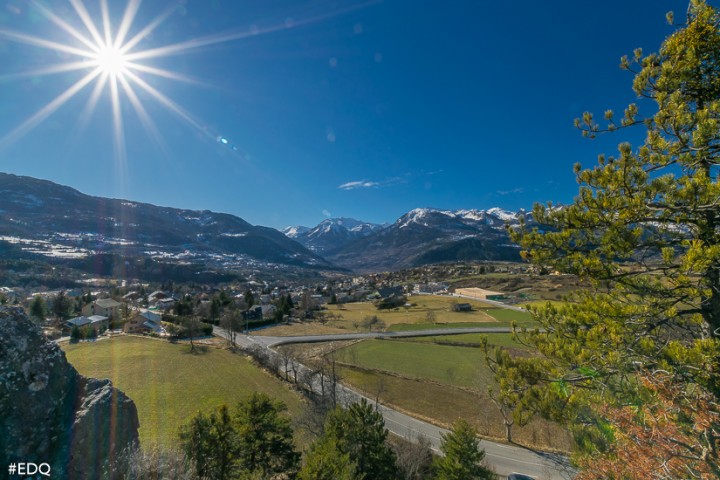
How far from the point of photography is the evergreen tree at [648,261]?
4.29 m

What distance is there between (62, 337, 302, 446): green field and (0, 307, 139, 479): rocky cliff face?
16.1 metres

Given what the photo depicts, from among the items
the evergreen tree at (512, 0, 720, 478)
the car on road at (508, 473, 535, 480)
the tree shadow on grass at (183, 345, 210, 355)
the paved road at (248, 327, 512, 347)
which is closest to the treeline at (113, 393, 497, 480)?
the car on road at (508, 473, 535, 480)

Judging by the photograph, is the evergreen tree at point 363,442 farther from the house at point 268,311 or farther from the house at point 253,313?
the house at point 253,313

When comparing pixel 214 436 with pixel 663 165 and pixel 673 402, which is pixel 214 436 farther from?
pixel 663 165

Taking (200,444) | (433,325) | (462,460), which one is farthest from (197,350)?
(433,325)

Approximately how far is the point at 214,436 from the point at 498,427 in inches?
900

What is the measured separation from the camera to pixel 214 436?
37.6 ft

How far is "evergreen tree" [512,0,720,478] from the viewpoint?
4.29 m

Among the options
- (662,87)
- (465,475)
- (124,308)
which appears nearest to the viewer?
(662,87)

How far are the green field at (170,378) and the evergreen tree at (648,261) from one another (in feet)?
74.4

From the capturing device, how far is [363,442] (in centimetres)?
1248

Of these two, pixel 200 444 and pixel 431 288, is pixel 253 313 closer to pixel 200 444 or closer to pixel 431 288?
pixel 200 444

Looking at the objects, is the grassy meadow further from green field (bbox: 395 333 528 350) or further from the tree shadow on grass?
the tree shadow on grass

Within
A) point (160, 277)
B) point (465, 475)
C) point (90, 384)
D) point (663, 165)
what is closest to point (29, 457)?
point (90, 384)
